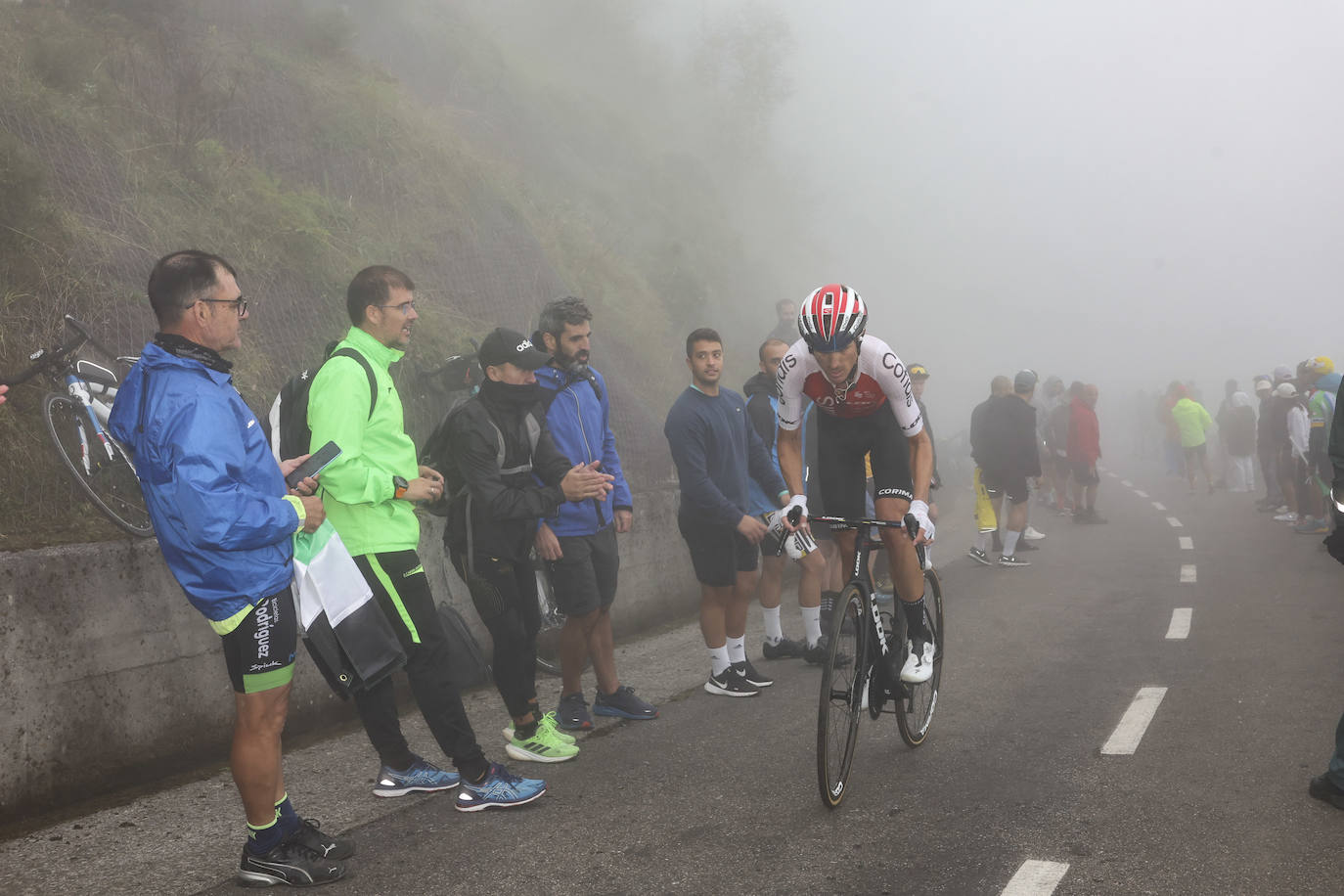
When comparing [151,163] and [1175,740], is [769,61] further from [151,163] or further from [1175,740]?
[1175,740]

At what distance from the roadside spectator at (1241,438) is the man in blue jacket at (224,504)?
69.9ft

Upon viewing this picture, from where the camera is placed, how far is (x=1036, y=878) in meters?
3.97

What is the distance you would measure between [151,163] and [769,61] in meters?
33.4

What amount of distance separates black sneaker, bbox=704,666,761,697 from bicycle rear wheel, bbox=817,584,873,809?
6.14 feet

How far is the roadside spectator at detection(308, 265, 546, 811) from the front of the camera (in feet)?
14.8

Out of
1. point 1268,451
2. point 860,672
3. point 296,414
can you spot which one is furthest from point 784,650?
point 1268,451

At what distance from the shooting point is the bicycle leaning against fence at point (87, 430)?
20.9ft

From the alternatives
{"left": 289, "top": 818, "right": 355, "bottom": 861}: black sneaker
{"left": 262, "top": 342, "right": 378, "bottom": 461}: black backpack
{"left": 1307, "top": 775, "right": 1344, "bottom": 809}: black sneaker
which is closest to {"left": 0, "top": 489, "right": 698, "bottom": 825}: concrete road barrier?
{"left": 262, "top": 342, "right": 378, "bottom": 461}: black backpack

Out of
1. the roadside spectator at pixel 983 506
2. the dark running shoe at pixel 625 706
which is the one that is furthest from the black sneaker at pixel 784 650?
the roadside spectator at pixel 983 506

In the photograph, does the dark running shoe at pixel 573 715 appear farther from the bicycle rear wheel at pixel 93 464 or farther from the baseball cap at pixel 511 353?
the bicycle rear wheel at pixel 93 464

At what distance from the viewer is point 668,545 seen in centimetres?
996

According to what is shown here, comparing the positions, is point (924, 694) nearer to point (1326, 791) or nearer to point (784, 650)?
point (1326, 791)

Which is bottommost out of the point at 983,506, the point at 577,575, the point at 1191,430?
the point at 983,506

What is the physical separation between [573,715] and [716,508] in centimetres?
151
